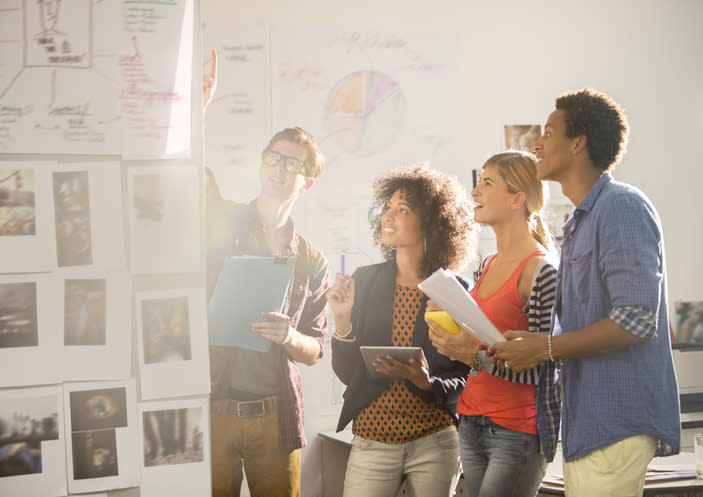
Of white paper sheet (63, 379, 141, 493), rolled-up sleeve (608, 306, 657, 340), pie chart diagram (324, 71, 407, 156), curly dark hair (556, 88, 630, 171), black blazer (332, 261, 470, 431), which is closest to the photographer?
rolled-up sleeve (608, 306, 657, 340)

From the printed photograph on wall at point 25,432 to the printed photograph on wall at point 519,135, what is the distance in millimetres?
2482

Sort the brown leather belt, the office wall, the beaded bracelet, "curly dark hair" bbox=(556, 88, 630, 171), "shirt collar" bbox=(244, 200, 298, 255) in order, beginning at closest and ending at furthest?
"curly dark hair" bbox=(556, 88, 630, 171), the beaded bracelet, the brown leather belt, "shirt collar" bbox=(244, 200, 298, 255), the office wall

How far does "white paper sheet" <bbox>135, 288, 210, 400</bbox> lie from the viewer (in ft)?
5.29

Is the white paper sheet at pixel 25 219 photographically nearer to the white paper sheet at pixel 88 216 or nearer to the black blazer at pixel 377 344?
the white paper sheet at pixel 88 216

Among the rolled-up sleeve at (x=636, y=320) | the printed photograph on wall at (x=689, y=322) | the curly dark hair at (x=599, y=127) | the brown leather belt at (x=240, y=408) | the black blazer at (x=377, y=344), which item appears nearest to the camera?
the rolled-up sleeve at (x=636, y=320)

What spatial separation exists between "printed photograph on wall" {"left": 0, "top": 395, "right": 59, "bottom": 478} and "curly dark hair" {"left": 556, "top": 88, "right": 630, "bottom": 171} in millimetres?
1470

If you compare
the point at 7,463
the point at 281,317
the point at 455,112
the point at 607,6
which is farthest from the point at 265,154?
the point at 607,6

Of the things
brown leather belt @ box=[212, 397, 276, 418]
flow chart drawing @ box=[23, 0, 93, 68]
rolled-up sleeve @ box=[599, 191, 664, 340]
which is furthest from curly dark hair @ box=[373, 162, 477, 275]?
flow chart drawing @ box=[23, 0, 93, 68]

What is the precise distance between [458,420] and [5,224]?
1405 millimetres

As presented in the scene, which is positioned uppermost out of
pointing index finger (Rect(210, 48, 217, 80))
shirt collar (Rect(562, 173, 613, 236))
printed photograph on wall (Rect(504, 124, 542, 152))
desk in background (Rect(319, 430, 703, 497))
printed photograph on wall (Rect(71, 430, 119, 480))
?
pointing index finger (Rect(210, 48, 217, 80))

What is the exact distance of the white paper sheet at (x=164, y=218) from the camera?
5.30 feet

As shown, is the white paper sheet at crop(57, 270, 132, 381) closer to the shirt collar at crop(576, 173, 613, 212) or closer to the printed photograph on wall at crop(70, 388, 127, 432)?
the printed photograph on wall at crop(70, 388, 127, 432)

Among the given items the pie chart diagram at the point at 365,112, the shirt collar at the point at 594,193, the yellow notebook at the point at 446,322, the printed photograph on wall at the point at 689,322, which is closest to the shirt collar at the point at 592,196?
the shirt collar at the point at 594,193

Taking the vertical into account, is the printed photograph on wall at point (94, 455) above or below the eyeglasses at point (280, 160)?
below
